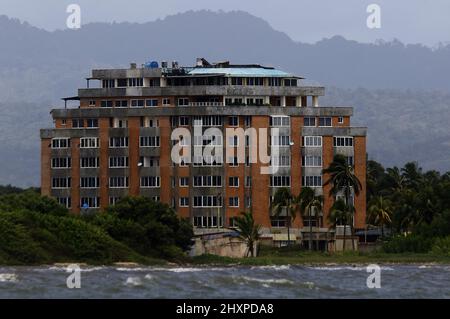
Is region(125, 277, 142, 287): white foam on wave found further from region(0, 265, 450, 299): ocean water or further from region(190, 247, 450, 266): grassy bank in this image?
region(190, 247, 450, 266): grassy bank

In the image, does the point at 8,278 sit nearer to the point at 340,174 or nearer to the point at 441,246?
the point at 441,246

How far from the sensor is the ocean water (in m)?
103

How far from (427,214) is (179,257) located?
35.8 metres

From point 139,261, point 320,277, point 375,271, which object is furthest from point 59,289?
point 139,261

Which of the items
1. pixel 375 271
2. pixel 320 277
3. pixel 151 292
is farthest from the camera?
pixel 375 271

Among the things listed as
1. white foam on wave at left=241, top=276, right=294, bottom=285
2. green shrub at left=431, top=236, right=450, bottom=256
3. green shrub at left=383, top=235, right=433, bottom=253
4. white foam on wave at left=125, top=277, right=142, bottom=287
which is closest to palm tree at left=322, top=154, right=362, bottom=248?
green shrub at left=383, top=235, right=433, bottom=253

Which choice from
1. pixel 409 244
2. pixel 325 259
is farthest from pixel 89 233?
pixel 409 244

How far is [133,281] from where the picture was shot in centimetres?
11106

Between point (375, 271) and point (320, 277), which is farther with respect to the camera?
point (375, 271)

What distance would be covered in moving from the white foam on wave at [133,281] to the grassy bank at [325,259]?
153 feet

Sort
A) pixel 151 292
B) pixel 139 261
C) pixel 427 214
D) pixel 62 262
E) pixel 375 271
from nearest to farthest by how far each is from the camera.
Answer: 1. pixel 151 292
2. pixel 375 271
3. pixel 62 262
4. pixel 139 261
5. pixel 427 214

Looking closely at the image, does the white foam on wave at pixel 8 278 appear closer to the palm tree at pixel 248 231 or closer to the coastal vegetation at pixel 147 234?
the coastal vegetation at pixel 147 234

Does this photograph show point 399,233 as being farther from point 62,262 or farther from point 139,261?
point 62,262

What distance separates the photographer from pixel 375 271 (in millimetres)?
135125
